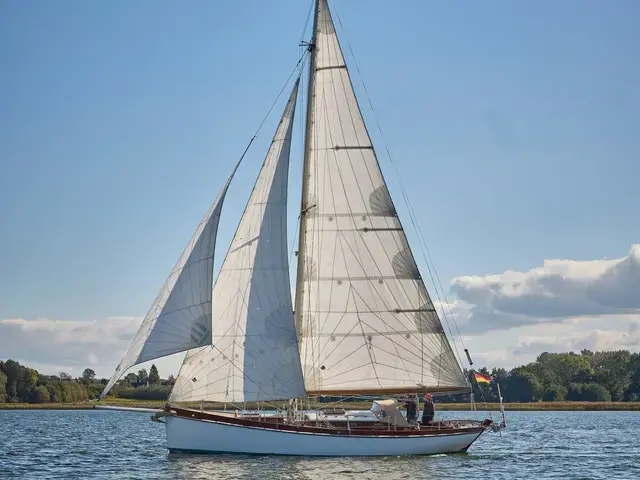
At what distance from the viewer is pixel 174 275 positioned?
39.8 metres

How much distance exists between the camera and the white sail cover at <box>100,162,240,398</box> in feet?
125

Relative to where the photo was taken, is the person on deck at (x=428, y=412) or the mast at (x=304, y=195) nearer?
the mast at (x=304, y=195)

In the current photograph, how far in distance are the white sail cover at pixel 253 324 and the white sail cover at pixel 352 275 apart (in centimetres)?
154

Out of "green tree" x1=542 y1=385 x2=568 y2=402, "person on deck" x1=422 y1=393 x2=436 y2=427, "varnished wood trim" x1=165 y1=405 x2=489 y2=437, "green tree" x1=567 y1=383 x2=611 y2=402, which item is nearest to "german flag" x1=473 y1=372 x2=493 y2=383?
"person on deck" x1=422 y1=393 x2=436 y2=427

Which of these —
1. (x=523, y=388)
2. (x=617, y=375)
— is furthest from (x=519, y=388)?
(x=617, y=375)

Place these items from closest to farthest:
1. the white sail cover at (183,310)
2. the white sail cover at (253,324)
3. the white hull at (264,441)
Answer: the white sail cover at (183,310) < the white hull at (264,441) < the white sail cover at (253,324)

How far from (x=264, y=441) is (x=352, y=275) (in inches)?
335

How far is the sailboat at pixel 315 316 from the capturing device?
4009 cm

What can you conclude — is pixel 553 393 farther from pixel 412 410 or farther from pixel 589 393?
pixel 412 410

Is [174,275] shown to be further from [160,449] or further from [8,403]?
[8,403]

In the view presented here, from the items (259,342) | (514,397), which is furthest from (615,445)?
(514,397)

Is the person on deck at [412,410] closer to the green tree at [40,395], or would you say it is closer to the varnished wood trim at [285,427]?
the varnished wood trim at [285,427]

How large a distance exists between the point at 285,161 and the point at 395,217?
18.9 ft

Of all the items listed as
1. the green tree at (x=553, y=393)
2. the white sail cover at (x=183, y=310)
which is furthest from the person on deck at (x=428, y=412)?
the green tree at (x=553, y=393)
